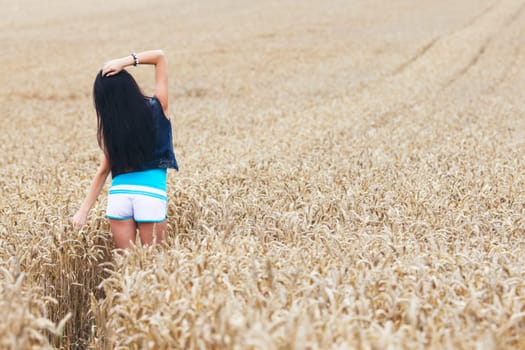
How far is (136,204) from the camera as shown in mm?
4977

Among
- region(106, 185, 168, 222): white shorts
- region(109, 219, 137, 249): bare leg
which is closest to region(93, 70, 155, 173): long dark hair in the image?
region(106, 185, 168, 222): white shorts

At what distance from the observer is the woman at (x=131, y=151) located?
4.84 m

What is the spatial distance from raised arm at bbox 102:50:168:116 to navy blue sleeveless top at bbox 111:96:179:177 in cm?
7

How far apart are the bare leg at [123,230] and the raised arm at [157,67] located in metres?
1.08

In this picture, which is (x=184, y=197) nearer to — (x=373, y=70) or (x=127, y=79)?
(x=127, y=79)

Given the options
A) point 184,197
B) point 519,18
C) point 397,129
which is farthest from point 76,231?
point 519,18

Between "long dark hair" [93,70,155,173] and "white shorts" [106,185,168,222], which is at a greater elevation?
"long dark hair" [93,70,155,173]

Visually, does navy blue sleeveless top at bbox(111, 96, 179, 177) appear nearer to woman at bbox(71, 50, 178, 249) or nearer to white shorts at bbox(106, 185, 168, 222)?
woman at bbox(71, 50, 178, 249)

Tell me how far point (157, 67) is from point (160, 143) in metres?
0.77

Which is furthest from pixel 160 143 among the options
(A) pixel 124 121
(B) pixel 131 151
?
(A) pixel 124 121

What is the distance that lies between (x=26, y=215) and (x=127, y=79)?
228cm

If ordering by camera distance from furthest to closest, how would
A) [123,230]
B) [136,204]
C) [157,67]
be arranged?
[157,67]
[123,230]
[136,204]

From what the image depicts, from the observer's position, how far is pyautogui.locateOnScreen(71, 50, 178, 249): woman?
484 cm

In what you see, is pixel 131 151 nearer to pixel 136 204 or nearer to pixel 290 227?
pixel 136 204
